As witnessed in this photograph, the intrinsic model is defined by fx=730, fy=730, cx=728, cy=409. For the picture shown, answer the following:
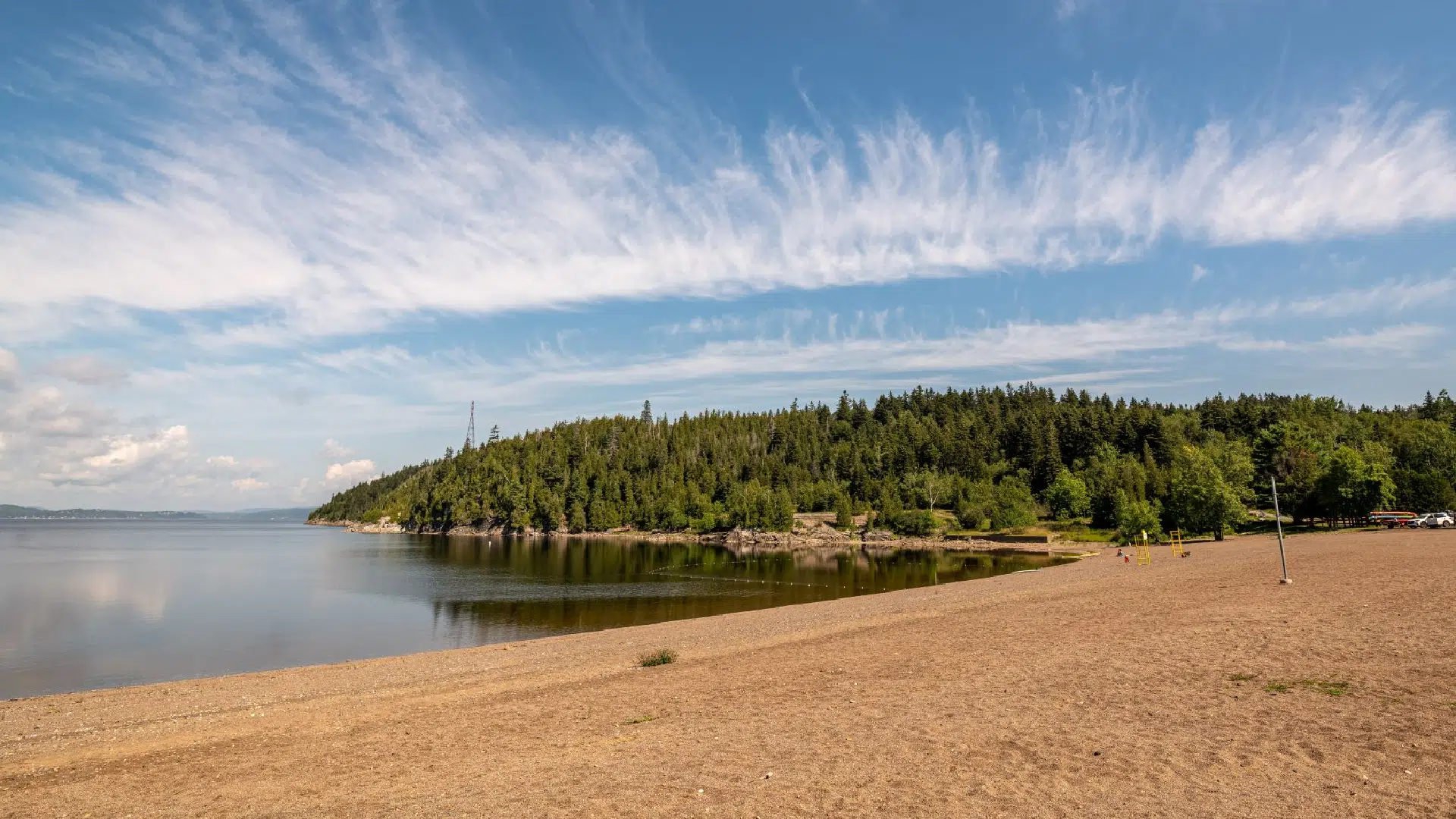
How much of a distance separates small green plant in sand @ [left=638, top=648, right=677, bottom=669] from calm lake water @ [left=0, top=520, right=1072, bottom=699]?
52.8 feet

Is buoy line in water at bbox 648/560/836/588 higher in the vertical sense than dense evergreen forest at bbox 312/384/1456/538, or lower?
lower

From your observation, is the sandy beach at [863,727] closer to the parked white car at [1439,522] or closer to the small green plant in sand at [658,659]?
the small green plant in sand at [658,659]

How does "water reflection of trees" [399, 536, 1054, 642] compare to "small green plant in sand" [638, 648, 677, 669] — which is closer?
"small green plant in sand" [638, 648, 677, 669]

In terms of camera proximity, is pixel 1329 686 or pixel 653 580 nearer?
pixel 1329 686

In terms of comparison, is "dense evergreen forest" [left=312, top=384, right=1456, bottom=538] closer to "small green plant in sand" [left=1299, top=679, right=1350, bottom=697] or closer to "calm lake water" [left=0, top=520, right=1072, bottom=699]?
"calm lake water" [left=0, top=520, right=1072, bottom=699]

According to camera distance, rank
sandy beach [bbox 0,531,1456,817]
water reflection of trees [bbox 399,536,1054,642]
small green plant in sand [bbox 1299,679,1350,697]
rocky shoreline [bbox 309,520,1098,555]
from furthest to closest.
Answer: rocky shoreline [bbox 309,520,1098,555] < water reflection of trees [bbox 399,536,1054,642] < small green plant in sand [bbox 1299,679,1350,697] < sandy beach [bbox 0,531,1456,817]

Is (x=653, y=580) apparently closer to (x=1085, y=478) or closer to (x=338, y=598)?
(x=338, y=598)

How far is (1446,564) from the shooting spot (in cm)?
3247

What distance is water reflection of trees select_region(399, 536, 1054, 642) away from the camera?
48062 millimetres

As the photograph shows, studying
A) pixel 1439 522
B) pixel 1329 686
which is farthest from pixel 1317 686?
pixel 1439 522

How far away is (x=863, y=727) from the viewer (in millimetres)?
14195

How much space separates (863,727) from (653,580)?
6201cm

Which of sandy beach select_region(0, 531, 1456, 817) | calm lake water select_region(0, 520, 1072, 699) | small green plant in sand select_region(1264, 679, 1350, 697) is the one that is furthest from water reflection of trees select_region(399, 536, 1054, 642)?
small green plant in sand select_region(1264, 679, 1350, 697)

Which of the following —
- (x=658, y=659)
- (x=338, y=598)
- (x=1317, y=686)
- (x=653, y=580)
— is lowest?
(x=653, y=580)
